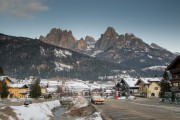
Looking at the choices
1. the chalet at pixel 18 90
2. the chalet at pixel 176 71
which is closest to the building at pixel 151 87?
the chalet at pixel 176 71

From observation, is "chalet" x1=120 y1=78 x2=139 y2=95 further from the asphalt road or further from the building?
the asphalt road

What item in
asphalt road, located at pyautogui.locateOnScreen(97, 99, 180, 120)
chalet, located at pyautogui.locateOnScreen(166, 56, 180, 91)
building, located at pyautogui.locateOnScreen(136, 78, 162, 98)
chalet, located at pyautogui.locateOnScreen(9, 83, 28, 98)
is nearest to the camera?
asphalt road, located at pyautogui.locateOnScreen(97, 99, 180, 120)

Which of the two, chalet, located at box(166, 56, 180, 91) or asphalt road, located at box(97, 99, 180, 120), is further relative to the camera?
chalet, located at box(166, 56, 180, 91)

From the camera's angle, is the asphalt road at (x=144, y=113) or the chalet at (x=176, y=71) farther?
the chalet at (x=176, y=71)

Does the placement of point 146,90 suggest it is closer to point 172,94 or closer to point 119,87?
point 119,87

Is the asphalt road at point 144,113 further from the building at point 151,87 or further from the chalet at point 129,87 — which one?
the chalet at point 129,87

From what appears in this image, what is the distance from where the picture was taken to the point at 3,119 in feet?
116

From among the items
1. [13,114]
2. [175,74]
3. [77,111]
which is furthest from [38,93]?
[13,114]

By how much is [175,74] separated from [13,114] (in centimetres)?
6096

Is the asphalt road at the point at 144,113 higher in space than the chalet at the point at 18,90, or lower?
lower

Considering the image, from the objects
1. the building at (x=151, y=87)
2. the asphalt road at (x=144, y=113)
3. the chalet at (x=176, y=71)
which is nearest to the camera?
the asphalt road at (x=144, y=113)

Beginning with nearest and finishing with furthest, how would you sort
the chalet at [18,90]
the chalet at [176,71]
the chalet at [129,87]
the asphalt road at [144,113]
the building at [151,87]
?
the asphalt road at [144,113], the chalet at [176,71], the building at [151,87], the chalet at [18,90], the chalet at [129,87]

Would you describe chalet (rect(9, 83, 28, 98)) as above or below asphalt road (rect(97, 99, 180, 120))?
above

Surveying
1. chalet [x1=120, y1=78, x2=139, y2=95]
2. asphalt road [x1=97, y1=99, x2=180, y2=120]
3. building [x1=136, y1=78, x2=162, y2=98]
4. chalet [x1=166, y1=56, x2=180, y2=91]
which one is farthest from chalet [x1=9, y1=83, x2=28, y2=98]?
asphalt road [x1=97, y1=99, x2=180, y2=120]
